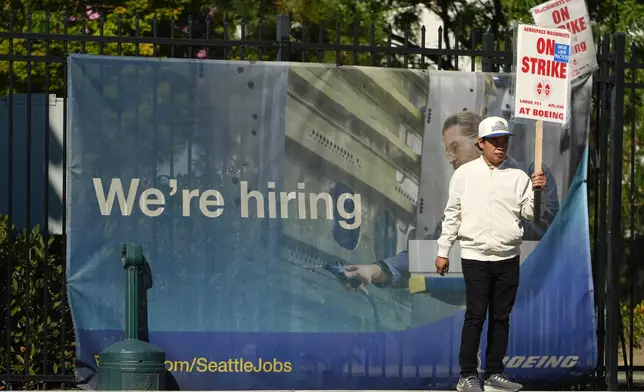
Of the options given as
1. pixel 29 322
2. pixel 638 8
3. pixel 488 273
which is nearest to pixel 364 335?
pixel 488 273

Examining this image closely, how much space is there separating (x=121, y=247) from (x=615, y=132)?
3837 mm

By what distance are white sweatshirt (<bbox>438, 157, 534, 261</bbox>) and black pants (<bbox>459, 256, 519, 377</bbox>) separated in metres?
0.08

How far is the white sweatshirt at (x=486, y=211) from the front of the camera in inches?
332

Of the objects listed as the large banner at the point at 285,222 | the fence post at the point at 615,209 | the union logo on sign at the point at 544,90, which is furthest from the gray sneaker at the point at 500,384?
the union logo on sign at the point at 544,90

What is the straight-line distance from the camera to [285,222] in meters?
9.17

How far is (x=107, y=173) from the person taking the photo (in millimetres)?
8969

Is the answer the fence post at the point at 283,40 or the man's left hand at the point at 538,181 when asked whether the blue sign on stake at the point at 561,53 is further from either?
the fence post at the point at 283,40

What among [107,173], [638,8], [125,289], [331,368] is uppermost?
[638,8]

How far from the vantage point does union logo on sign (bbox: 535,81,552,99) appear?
30.0ft

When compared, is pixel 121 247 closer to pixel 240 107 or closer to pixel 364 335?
pixel 240 107

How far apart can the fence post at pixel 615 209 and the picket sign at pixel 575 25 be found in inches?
10.2

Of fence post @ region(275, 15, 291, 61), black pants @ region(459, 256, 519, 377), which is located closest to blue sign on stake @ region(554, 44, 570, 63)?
black pants @ region(459, 256, 519, 377)

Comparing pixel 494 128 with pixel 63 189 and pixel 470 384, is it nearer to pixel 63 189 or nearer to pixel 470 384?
pixel 470 384

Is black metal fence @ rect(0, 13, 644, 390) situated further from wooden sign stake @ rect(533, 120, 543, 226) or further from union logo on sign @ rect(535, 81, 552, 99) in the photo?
wooden sign stake @ rect(533, 120, 543, 226)
